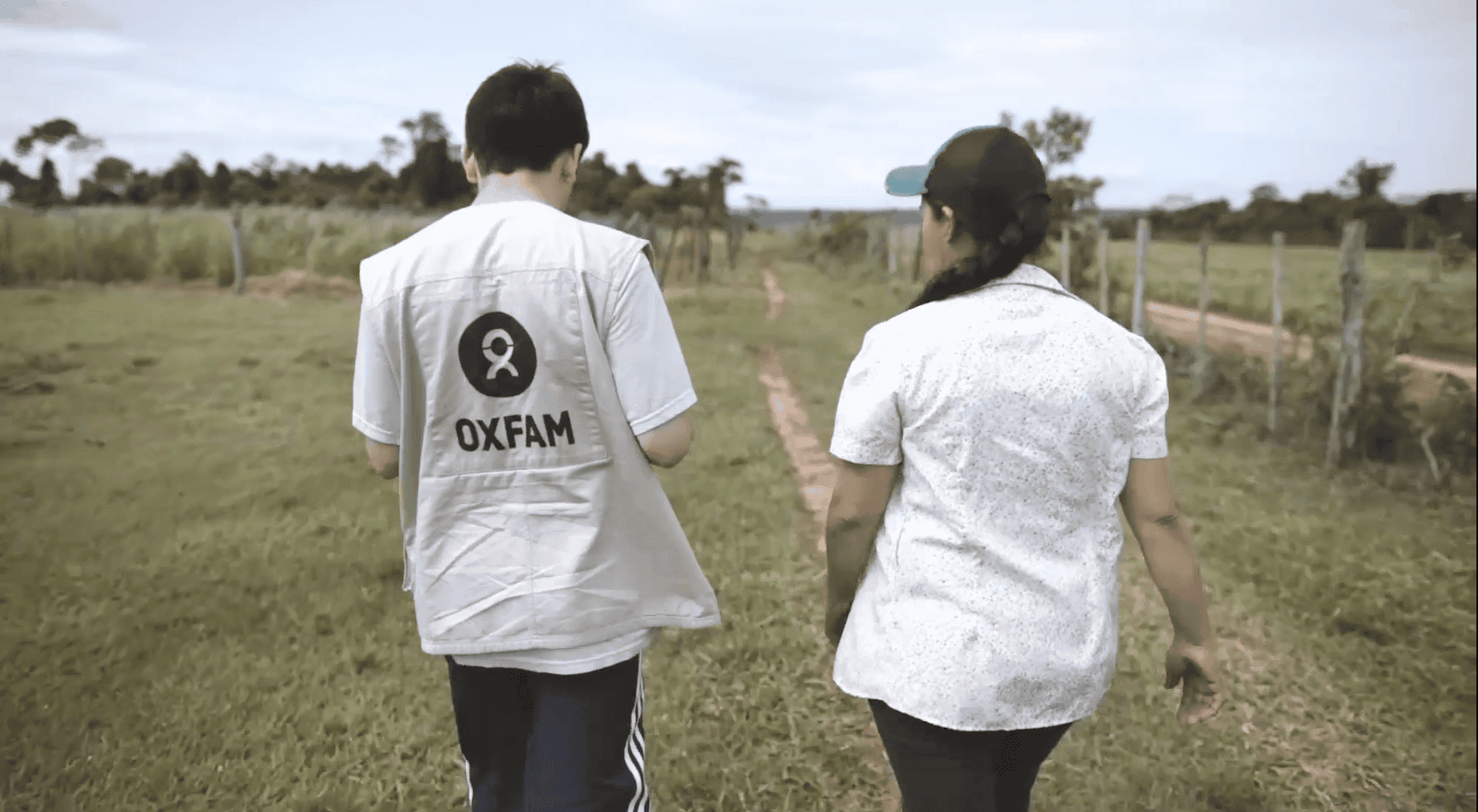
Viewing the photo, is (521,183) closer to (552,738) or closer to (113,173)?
(552,738)

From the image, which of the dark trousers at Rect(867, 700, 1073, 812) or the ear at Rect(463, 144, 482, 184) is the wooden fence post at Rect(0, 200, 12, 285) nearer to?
the ear at Rect(463, 144, 482, 184)

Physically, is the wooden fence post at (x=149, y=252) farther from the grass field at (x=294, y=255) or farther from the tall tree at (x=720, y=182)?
the tall tree at (x=720, y=182)

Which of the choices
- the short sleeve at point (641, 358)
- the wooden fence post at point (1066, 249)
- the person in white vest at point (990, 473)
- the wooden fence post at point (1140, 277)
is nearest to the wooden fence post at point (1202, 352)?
the wooden fence post at point (1140, 277)

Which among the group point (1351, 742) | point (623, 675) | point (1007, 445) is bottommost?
point (1351, 742)

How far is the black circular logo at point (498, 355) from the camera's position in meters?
1.57

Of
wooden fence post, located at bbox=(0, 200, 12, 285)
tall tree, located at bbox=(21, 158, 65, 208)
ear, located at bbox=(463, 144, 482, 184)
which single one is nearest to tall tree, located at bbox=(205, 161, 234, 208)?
tall tree, located at bbox=(21, 158, 65, 208)

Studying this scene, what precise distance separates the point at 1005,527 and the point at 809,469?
5130mm

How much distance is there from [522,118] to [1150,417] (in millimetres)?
1098

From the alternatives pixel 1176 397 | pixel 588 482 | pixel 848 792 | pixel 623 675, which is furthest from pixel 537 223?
pixel 1176 397

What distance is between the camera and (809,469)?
6535 mm

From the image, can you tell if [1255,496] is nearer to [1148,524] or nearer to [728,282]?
[1148,524]

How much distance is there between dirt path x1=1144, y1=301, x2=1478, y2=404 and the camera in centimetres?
719

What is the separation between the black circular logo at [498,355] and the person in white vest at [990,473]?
1.70 ft

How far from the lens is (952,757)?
1.48m
